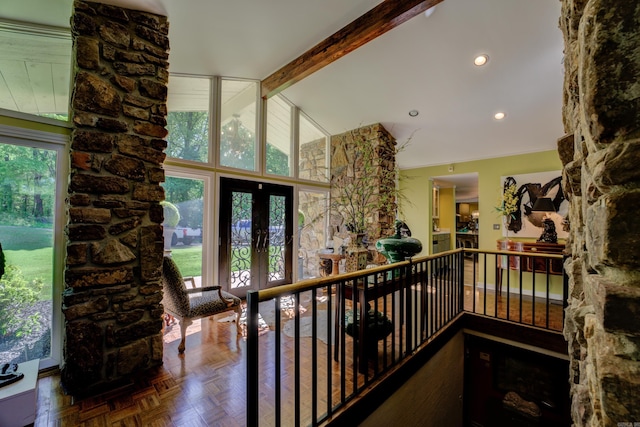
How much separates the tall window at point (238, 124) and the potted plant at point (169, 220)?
0.95 metres

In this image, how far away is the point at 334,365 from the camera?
2.36 metres

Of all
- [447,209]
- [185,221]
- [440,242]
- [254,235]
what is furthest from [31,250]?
[447,209]

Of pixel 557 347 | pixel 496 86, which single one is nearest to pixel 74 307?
pixel 557 347

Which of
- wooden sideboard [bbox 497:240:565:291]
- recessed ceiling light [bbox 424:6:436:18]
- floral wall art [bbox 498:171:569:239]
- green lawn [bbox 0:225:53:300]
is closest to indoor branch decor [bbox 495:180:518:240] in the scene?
floral wall art [bbox 498:171:569:239]

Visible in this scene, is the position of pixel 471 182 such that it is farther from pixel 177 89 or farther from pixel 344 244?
pixel 177 89

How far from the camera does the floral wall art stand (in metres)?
4.40

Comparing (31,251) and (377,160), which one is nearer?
(31,251)

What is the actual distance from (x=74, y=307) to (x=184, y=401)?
1.06 metres

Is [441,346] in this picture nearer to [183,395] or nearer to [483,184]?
[183,395]

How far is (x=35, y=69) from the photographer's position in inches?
91.0

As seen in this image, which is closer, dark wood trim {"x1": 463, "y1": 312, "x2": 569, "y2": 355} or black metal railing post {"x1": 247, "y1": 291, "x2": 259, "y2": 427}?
black metal railing post {"x1": 247, "y1": 291, "x2": 259, "y2": 427}

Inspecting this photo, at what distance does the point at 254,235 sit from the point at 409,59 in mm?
3372

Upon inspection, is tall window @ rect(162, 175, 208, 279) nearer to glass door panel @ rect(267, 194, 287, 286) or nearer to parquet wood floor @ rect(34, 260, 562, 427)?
glass door panel @ rect(267, 194, 287, 286)

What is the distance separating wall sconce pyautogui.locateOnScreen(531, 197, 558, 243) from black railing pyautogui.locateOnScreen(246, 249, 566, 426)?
22.7 inches
